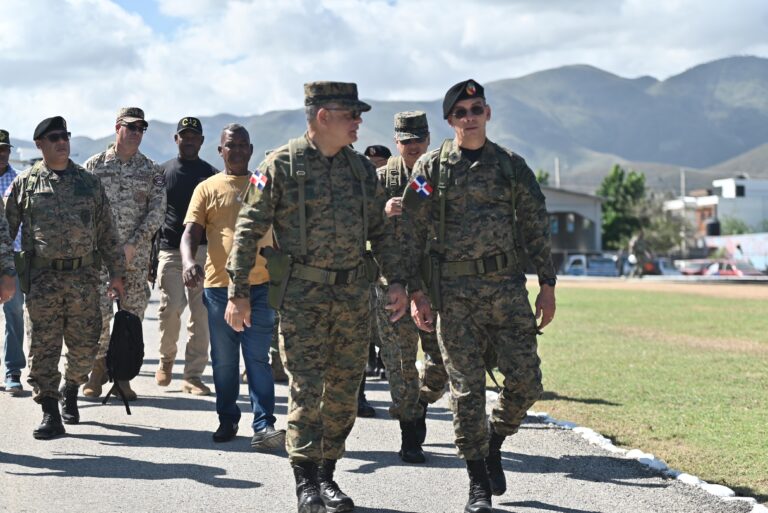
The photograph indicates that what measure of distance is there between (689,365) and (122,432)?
26.2 ft

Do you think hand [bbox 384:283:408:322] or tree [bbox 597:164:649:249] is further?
tree [bbox 597:164:649:249]

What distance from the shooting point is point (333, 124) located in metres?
5.59

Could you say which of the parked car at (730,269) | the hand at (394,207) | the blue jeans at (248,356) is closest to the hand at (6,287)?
the blue jeans at (248,356)

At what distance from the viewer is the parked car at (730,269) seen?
57031 millimetres

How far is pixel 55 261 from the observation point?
25.5 feet

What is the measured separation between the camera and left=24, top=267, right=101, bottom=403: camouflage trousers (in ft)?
25.3

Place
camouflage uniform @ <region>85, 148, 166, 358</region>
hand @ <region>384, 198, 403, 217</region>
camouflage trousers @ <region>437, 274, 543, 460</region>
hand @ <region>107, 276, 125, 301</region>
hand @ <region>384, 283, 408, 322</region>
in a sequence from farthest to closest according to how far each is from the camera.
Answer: camouflage uniform @ <region>85, 148, 166, 358</region>
hand @ <region>107, 276, 125, 301</region>
hand @ <region>384, 198, 403, 217</region>
camouflage trousers @ <region>437, 274, 543, 460</region>
hand @ <region>384, 283, 408, 322</region>

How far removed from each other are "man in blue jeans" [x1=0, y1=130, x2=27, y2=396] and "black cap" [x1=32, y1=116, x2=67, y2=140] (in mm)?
2195

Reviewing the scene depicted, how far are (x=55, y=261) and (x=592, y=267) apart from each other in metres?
Answer: 57.4

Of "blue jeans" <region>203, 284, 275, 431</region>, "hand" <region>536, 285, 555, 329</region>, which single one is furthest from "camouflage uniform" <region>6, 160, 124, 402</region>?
"hand" <region>536, 285, 555, 329</region>

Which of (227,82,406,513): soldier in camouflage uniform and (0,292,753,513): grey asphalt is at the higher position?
(227,82,406,513): soldier in camouflage uniform

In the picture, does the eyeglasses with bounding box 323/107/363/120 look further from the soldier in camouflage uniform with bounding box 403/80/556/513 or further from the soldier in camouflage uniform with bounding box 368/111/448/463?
the soldier in camouflage uniform with bounding box 368/111/448/463

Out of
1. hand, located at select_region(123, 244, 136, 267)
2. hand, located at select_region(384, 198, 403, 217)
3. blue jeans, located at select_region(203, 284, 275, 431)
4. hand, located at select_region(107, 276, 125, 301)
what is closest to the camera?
hand, located at select_region(384, 198, 403, 217)

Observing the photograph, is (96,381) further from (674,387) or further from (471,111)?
(674,387)
